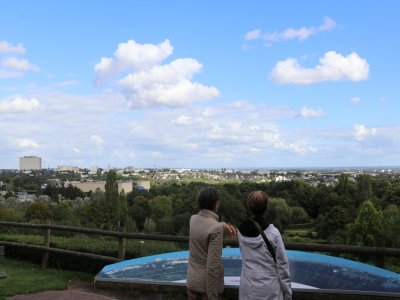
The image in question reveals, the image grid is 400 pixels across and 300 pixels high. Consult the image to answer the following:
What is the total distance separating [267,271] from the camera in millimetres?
3469

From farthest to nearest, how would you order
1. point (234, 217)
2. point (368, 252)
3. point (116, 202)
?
point (116, 202) → point (234, 217) → point (368, 252)

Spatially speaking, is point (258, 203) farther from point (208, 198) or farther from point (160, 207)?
point (160, 207)

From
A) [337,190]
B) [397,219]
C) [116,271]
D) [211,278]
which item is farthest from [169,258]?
[337,190]

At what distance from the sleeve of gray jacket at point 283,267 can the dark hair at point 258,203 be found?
0.22m

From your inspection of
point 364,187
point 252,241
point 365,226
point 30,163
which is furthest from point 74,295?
point 30,163

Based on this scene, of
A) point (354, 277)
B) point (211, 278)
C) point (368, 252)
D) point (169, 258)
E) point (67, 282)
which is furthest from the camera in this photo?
point (67, 282)

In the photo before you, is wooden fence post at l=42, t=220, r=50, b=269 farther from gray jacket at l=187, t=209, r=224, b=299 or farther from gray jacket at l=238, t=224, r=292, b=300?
gray jacket at l=238, t=224, r=292, b=300

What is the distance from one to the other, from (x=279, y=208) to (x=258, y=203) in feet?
208

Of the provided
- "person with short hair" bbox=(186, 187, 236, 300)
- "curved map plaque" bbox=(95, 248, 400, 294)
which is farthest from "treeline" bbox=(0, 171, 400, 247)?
"person with short hair" bbox=(186, 187, 236, 300)

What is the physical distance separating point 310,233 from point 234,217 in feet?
61.0

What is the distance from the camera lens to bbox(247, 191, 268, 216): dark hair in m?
3.51

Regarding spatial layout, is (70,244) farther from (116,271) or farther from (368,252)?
(368,252)

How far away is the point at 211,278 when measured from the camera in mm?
3729

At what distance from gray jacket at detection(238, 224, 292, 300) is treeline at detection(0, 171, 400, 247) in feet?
113
